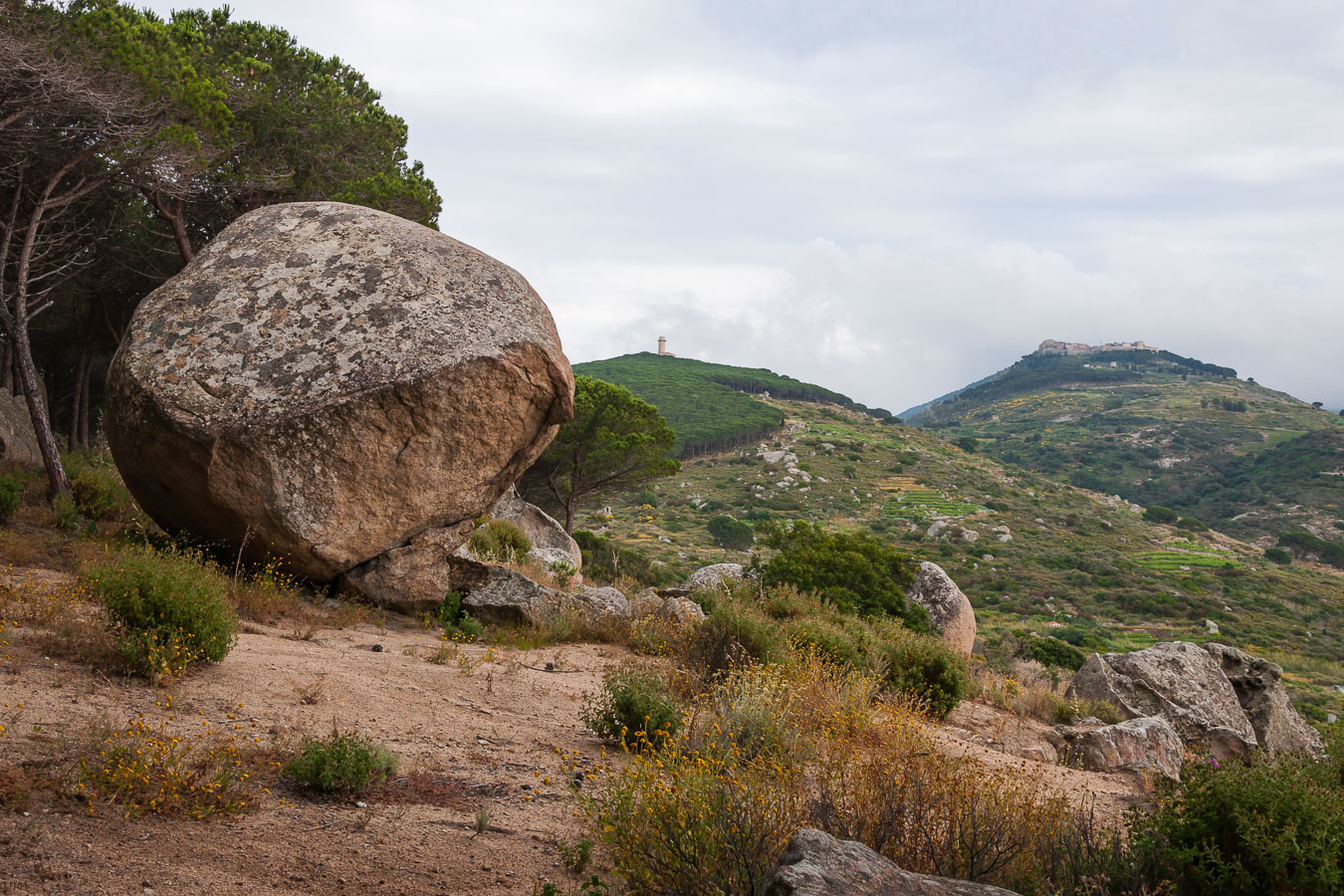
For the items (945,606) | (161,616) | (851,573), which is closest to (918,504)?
(851,573)

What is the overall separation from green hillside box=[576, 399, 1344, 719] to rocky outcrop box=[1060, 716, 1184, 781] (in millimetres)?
16293

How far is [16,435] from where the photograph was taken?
14469 millimetres

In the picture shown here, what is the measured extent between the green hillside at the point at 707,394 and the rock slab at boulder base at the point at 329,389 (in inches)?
2415

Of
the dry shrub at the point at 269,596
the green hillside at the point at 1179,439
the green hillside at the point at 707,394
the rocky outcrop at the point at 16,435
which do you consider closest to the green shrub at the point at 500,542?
the dry shrub at the point at 269,596

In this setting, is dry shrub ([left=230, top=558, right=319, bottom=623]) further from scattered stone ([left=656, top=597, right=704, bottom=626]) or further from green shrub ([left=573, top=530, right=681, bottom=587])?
green shrub ([left=573, top=530, right=681, bottom=587])

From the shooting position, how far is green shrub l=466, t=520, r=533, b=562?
1432cm

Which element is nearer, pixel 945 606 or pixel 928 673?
pixel 928 673

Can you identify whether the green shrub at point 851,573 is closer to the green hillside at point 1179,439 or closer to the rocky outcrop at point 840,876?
the rocky outcrop at point 840,876

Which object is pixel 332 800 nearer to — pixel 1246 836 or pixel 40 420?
pixel 1246 836

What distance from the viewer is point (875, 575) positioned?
18438 millimetres

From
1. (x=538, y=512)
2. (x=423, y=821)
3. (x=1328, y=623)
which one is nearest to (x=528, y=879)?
(x=423, y=821)

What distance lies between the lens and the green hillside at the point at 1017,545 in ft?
130

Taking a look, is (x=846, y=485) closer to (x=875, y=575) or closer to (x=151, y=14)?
(x=875, y=575)

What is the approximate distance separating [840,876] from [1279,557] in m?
74.5
